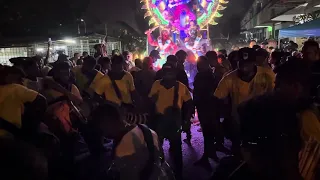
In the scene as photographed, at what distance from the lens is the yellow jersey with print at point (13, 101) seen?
3.49 m

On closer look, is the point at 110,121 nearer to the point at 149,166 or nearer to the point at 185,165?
the point at 149,166

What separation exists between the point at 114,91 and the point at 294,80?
3357 mm

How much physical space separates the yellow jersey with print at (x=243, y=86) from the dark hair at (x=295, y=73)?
6.50ft

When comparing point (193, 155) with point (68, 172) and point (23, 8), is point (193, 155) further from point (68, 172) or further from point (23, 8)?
point (23, 8)

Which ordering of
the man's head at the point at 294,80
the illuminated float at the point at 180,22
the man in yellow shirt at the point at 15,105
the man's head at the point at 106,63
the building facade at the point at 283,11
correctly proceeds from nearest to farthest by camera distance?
the man's head at the point at 294,80 < the man in yellow shirt at the point at 15,105 < the man's head at the point at 106,63 < the illuminated float at the point at 180,22 < the building facade at the point at 283,11

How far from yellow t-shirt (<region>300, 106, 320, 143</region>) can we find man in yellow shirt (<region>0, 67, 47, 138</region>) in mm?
2780

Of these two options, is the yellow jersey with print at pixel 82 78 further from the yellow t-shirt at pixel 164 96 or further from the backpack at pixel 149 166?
the backpack at pixel 149 166

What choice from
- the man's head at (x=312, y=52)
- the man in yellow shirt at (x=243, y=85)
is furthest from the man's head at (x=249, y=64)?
the man's head at (x=312, y=52)

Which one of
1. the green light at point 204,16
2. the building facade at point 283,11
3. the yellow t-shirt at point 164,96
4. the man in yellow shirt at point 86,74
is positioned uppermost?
Result: the building facade at point 283,11

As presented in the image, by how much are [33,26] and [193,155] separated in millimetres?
22268

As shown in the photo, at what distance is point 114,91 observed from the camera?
5176 millimetres

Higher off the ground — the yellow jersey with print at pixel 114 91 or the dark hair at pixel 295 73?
the dark hair at pixel 295 73

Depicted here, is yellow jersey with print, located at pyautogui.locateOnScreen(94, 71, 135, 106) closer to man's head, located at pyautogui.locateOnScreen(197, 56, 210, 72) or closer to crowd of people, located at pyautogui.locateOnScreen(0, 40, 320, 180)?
crowd of people, located at pyautogui.locateOnScreen(0, 40, 320, 180)

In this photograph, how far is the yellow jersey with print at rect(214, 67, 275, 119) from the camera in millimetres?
4434
